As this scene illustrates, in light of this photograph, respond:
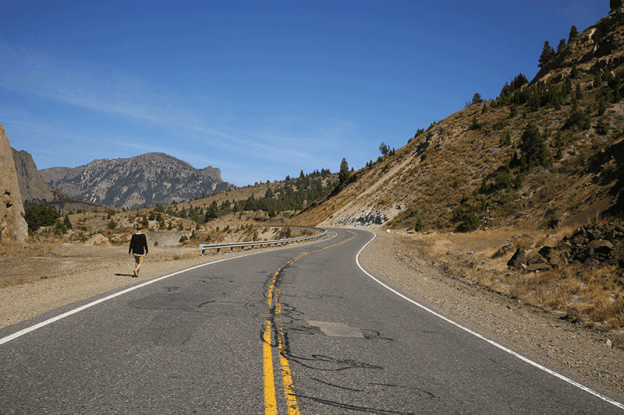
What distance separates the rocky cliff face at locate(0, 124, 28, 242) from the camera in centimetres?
2169

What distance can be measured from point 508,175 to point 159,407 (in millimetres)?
55059

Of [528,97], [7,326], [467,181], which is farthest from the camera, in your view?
[528,97]

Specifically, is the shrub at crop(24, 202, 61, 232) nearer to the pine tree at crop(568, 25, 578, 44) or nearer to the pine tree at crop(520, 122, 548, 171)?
the pine tree at crop(520, 122, 548, 171)

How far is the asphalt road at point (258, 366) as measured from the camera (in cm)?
334

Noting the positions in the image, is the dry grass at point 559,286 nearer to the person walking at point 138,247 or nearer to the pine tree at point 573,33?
the person walking at point 138,247

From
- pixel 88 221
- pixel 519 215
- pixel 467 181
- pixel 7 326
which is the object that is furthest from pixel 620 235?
pixel 88 221

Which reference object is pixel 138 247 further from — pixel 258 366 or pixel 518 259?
pixel 518 259

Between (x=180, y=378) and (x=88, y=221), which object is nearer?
(x=180, y=378)

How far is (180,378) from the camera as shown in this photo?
12.3 feet

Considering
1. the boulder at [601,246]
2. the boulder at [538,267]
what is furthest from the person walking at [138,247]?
the boulder at [601,246]

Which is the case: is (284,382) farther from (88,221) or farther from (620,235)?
(88,221)

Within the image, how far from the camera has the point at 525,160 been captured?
48.8 meters

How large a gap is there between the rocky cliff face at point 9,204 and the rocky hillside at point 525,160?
35.3 m

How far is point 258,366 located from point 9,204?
27.1 m
